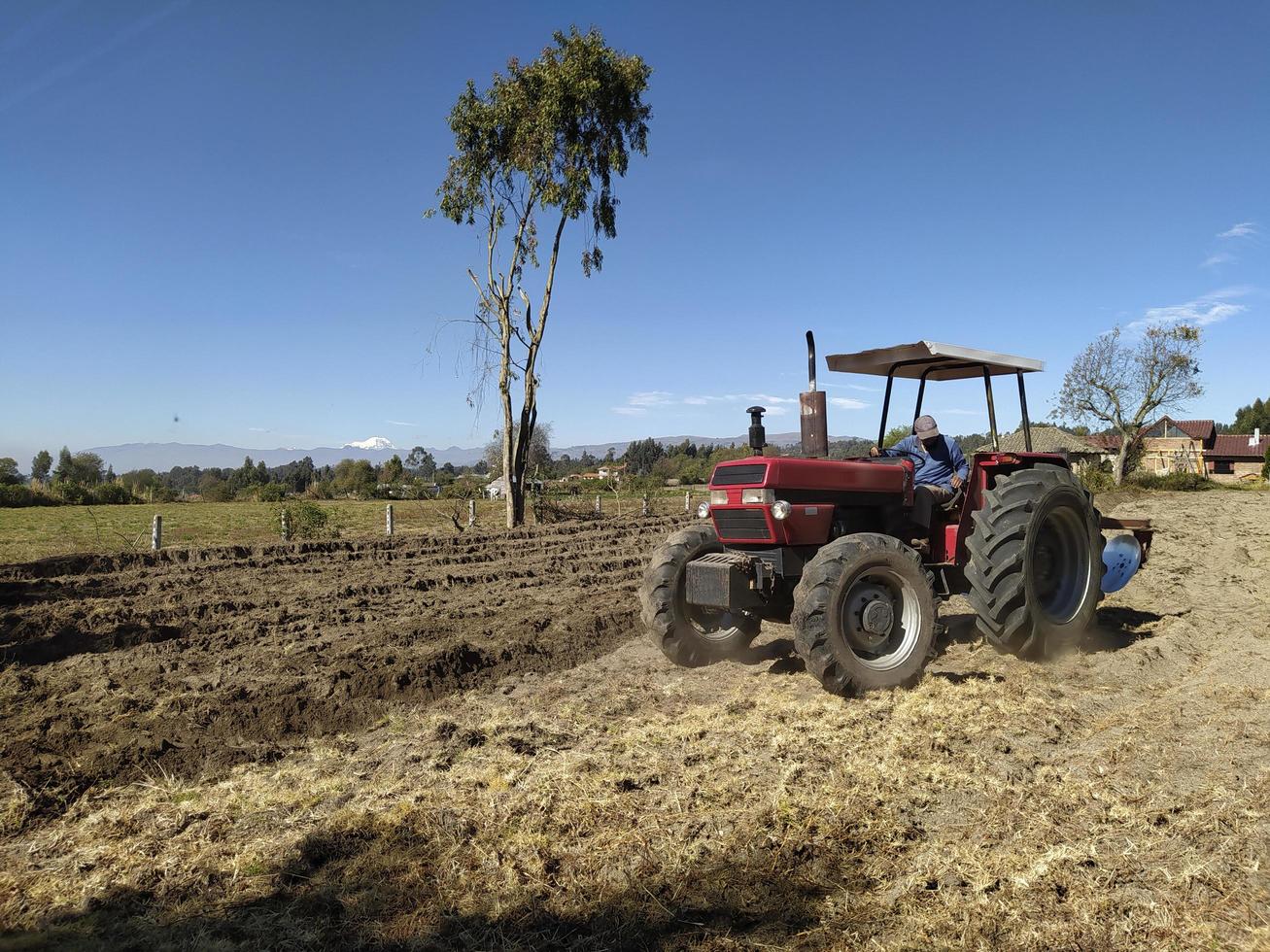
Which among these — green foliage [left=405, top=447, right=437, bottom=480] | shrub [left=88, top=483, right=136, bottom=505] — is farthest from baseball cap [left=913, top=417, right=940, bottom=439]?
→ green foliage [left=405, top=447, right=437, bottom=480]

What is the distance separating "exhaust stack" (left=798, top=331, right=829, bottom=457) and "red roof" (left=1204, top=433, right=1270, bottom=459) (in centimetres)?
7734

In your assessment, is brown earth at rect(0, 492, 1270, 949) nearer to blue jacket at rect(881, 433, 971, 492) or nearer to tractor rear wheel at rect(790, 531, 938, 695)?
tractor rear wheel at rect(790, 531, 938, 695)

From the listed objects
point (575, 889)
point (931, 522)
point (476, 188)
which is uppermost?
point (476, 188)

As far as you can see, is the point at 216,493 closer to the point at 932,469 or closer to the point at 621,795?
the point at 932,469

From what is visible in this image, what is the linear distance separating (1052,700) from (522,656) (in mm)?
3935

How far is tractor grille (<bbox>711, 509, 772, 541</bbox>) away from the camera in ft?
18.1

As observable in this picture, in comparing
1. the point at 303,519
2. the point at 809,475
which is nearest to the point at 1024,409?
the point at 809,475

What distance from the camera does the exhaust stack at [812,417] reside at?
19.5ft

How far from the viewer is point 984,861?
123 inches

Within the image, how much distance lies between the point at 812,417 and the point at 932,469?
120 cm

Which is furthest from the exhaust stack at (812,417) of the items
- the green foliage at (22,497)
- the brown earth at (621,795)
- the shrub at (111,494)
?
the shrub at (111,494)

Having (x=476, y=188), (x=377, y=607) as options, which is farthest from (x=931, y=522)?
(x=476, y=188)

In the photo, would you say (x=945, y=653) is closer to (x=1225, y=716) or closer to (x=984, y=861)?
(x=1225, y=716)

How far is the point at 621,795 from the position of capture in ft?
12.7
